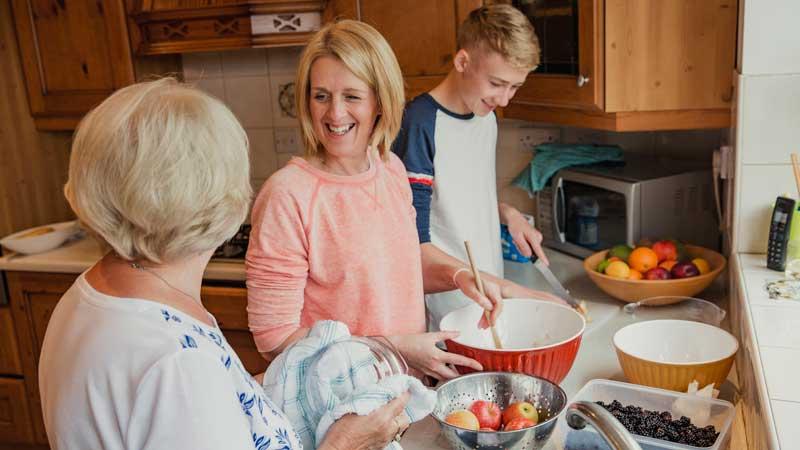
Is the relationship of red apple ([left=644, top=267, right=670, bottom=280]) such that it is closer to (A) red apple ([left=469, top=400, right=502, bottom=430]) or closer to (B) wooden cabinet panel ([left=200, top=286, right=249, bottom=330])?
(A) red apple ([left=469, top=400, right=502, bottom=430])

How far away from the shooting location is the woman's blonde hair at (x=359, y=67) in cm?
136

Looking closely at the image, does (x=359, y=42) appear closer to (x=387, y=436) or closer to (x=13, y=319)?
(x=387, y=436)

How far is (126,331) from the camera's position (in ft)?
2.65

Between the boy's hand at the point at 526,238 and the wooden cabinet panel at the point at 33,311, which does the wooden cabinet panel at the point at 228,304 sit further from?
the boy's hand at the point at 526,238

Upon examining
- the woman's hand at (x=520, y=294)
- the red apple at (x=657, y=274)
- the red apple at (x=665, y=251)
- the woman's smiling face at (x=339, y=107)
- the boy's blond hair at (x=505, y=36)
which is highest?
the boy's blond hair at (x=505, y=36)

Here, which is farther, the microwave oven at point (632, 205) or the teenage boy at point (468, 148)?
the microwave oven at point (632, 205)

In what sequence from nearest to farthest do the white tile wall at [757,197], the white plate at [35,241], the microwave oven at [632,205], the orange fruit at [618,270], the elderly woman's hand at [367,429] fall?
1. the elderly woman's hand at [367,429]
2. the white tile wall at [757,197]
3. the orange fruit at [618,270]
4. the microwave oven at [632,205]
5. the white plate at [35,241]

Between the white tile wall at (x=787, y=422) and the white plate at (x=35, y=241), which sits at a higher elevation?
the white tile wall at (x=787, y=422)

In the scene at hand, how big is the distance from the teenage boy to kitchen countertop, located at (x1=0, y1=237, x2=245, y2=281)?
84 cm

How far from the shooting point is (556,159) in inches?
94.4

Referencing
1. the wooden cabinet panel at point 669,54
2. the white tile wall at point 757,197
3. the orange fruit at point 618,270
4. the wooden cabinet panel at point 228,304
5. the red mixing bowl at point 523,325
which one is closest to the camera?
the red mixing bowl at point 523,325

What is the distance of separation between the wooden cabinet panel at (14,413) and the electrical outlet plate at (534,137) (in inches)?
79.9

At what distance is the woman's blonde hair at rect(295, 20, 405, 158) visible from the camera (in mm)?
1359

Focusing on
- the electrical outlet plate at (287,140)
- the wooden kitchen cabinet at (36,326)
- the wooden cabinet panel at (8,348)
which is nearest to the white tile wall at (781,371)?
the wooden kitchen cabinet at (36,326)
